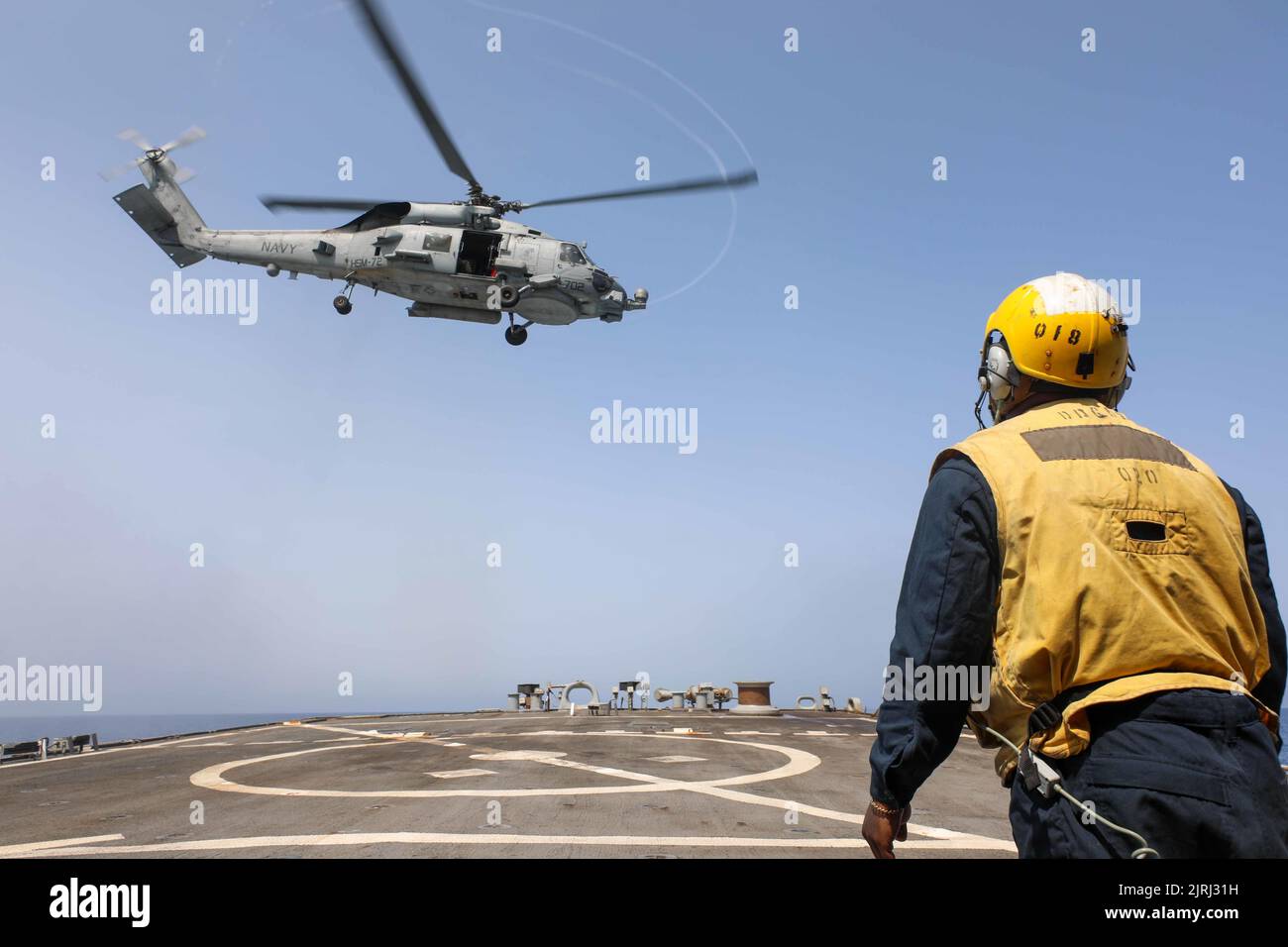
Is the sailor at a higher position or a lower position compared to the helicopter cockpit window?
lower

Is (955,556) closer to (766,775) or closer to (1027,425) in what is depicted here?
(1027,425)

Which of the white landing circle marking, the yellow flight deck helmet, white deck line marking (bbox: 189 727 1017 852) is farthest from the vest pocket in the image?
the white landing circle marking

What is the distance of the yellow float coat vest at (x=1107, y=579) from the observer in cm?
276

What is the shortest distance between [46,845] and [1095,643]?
8383 millimetres

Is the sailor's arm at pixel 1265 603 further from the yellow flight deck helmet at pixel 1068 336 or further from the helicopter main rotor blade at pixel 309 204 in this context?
the helicopter main rotor blade at pixel 309 204

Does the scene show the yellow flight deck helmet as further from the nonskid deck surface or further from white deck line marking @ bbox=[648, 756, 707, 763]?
white deck line marking @ bbox=[648, 756, 707, 763]

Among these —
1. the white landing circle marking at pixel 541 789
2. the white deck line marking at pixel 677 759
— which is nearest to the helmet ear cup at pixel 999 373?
the white landing circle marking at pixel 541 789

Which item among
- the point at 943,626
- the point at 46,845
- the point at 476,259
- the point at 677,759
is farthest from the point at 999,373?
the point at 476,259

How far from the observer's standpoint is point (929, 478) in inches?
128

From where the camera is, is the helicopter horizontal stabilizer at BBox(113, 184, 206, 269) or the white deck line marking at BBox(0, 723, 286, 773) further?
the helicopter horizontal stabilizer at BBox(113, 184, 206, 269)

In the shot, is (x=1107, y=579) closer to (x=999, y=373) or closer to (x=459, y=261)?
(x=999, y=373)

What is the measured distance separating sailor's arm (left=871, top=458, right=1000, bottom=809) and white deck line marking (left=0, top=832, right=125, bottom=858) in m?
7.34

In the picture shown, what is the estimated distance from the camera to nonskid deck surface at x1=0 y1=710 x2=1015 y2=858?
7.00 metres
